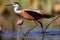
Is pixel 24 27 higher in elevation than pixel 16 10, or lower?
lower

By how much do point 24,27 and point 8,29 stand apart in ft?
1.34

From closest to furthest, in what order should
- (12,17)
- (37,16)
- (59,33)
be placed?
1. (37,16)
2. (59,33)
3. (12,17)

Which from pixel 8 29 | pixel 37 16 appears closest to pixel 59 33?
pixel 37 16

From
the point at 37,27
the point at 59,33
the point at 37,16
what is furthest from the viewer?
the point at 37,27

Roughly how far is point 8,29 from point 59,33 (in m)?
1.53

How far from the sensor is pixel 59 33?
751 cm

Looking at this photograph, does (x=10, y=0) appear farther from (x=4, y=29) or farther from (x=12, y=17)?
(x=4, y=29)

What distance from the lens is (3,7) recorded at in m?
9.30

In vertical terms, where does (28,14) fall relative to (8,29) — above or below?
above

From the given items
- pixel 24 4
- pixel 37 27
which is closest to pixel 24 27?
pixel 37 27

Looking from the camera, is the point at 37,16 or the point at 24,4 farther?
the point at 24,4

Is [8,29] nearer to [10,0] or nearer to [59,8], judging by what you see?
[10,0]

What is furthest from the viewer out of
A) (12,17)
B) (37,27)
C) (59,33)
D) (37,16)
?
(12,17)

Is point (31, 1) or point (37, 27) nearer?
point (37, 27)
